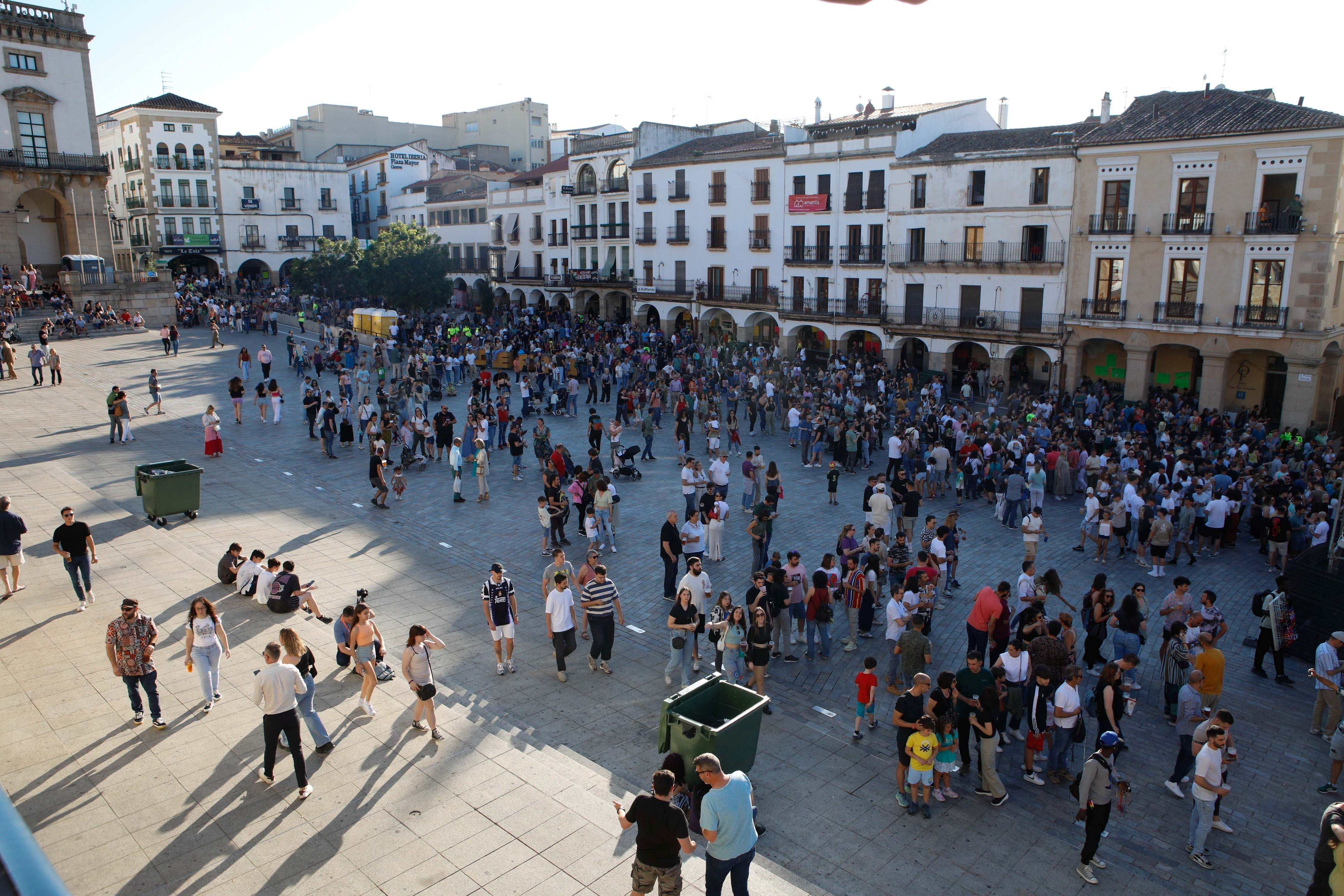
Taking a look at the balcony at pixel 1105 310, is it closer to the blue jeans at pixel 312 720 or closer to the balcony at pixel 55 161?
the blue jeans at pixel 312 720

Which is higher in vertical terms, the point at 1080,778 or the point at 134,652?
the point at 134,652

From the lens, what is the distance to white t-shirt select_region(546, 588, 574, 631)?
35.1 feet

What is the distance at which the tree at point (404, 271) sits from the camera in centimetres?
4988

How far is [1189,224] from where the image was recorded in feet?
93.2

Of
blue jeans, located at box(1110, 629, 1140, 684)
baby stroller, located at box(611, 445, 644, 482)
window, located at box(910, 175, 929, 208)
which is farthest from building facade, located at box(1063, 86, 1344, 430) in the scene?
blue jeans, located at box(1110, 629, 1140, 684)

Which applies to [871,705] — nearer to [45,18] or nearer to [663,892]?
[663,892]

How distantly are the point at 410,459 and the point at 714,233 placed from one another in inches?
1033

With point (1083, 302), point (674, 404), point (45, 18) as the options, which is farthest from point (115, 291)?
point (1083, 302)

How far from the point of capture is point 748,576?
14930 millimetres

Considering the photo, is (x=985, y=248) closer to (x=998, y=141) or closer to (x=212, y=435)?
(x=998, y=141)

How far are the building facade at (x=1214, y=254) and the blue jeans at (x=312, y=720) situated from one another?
94.4 feet

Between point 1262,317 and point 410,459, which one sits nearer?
point 410,459

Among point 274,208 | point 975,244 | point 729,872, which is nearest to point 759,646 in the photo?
point 729,872

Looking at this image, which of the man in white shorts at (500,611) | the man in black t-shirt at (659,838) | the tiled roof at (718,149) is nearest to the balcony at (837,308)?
the tiled roof at (718,149)
